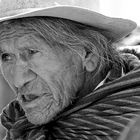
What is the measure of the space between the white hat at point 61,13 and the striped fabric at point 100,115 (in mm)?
199

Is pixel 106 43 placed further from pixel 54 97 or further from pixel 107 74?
pixel 54 97

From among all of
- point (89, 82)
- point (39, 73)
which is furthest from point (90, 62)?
point (39, 73)

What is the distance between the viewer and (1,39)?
80 cm

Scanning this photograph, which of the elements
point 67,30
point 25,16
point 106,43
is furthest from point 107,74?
point 25,16

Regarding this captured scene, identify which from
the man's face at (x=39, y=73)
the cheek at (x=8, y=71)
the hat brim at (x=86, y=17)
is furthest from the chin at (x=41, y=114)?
the hat brim at (x=86, y=17)

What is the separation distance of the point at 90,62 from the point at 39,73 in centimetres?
17

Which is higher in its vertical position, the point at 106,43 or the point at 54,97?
the point at 106,43

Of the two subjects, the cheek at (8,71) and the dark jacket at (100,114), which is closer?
the dark jacket at (100,114)

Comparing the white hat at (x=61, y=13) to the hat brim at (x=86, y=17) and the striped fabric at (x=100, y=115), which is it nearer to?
the hat brim at (x=86, y=17)

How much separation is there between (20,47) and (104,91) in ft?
0.91

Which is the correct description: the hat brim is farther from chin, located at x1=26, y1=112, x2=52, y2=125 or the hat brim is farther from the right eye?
chin, located at x1=26, y1=112, x2=52, y2=125

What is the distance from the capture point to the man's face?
788 mm

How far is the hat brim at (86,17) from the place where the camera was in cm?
73

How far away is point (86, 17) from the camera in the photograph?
79 cm
